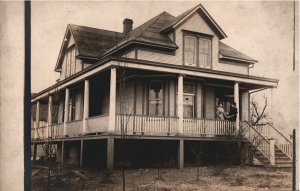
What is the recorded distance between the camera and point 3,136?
7.52 meters

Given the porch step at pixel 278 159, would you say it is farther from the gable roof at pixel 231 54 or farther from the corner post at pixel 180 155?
the gable roof at pixel 231 54

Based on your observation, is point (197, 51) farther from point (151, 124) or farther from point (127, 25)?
point (127, 25)

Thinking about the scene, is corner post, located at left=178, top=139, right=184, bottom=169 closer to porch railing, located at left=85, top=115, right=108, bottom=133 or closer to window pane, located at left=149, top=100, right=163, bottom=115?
window pane, located at left=149, top=100, right=163, bottom=115

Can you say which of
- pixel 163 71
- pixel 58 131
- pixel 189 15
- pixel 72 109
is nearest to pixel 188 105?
pixel 163 71

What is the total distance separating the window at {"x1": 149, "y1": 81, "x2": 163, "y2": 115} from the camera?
18.0 metres

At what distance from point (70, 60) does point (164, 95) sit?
7.31 m

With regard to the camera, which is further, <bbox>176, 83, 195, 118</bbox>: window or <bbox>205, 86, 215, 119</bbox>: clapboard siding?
<bbox>205, 86, 215, 119</bbox>: clapboard siding

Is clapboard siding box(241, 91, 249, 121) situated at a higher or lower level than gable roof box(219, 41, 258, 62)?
lower

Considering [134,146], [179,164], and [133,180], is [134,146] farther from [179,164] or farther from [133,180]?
[133,180]

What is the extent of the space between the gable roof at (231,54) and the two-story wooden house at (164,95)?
3.6 inches

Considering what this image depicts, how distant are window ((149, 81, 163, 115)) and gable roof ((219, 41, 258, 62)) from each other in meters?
4.25

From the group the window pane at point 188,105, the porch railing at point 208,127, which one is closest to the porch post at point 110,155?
the porch railing at point 208,127

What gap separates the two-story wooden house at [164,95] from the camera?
1581 centimetres

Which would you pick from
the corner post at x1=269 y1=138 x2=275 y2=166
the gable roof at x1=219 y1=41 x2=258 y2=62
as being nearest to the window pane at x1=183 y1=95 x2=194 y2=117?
the gable roof at x1=219 y1=41 x2=258 y2=62
